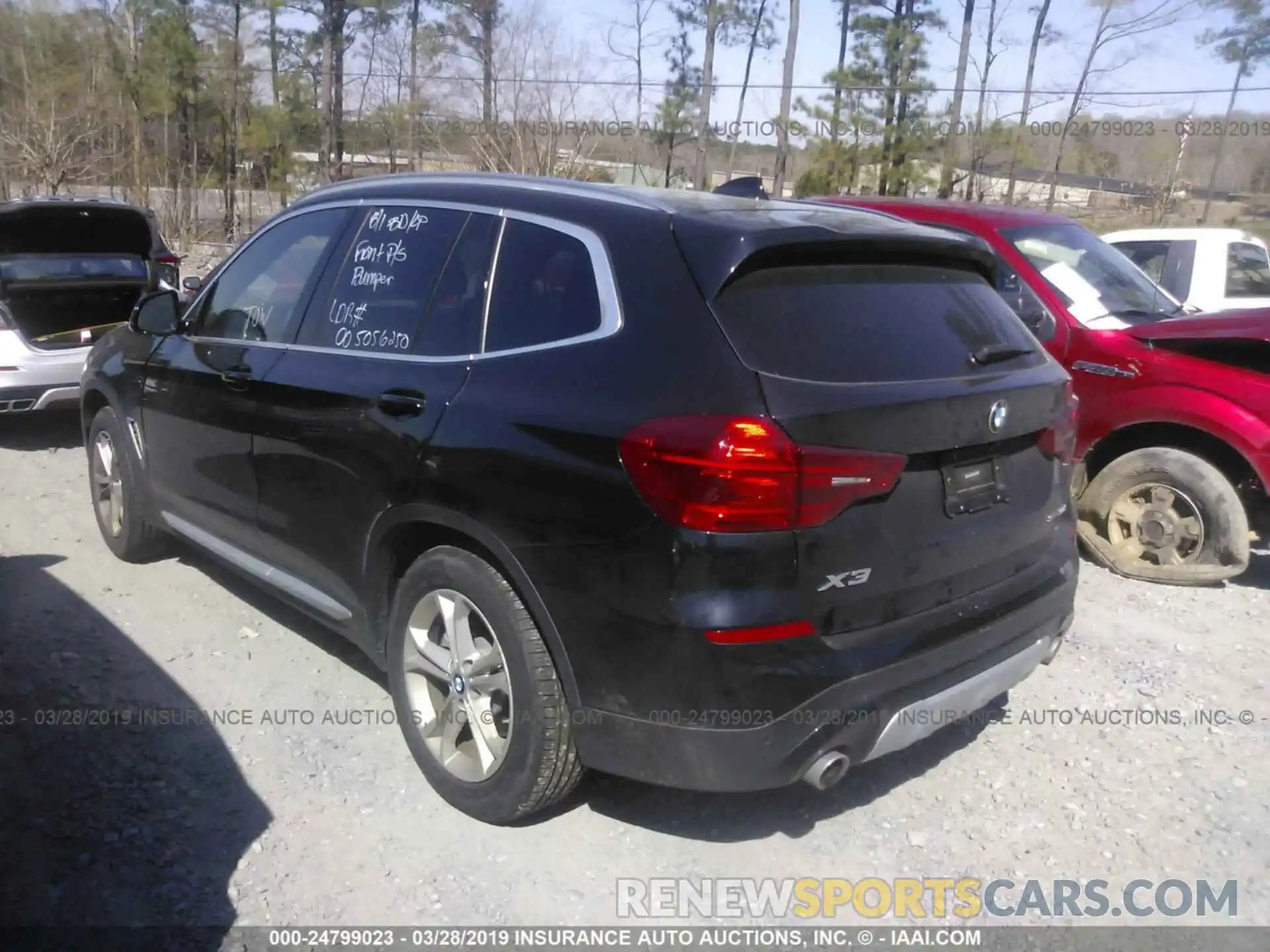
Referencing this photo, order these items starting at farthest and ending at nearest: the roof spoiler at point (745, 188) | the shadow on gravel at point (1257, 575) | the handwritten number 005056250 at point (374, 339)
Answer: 1. the shadow on gravel at point (1257, 575)
2. the roof spoiler at point (745, 188)
3. the handwritten number 005056250 at point (374, 339)

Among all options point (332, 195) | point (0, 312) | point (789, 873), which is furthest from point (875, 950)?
point (0, 312)

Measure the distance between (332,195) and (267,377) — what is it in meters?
0.76

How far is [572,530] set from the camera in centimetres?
283

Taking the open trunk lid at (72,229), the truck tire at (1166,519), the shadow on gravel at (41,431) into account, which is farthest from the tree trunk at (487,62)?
the truck tire at (1166,519)

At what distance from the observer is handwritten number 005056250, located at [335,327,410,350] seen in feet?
11.6

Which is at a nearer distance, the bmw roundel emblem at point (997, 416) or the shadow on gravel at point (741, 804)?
the bmw roundel emblem at point (997, 416)

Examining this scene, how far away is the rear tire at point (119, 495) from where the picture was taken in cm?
512

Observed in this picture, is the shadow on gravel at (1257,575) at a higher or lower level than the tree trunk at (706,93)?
lower

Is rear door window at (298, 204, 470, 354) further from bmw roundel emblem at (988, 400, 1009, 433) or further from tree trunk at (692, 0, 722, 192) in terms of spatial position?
tree trunk at (692, 0, 722, 192)

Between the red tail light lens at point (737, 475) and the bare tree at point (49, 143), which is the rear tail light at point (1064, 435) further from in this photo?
the bare tree at point (49, 143)

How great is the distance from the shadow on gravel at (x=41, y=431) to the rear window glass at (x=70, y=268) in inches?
39.0

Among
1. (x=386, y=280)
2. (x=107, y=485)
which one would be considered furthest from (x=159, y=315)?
(x=386, y=280)

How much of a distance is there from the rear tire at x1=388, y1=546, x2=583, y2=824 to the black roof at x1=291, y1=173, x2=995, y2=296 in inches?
42.0

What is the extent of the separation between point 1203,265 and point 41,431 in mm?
9592
